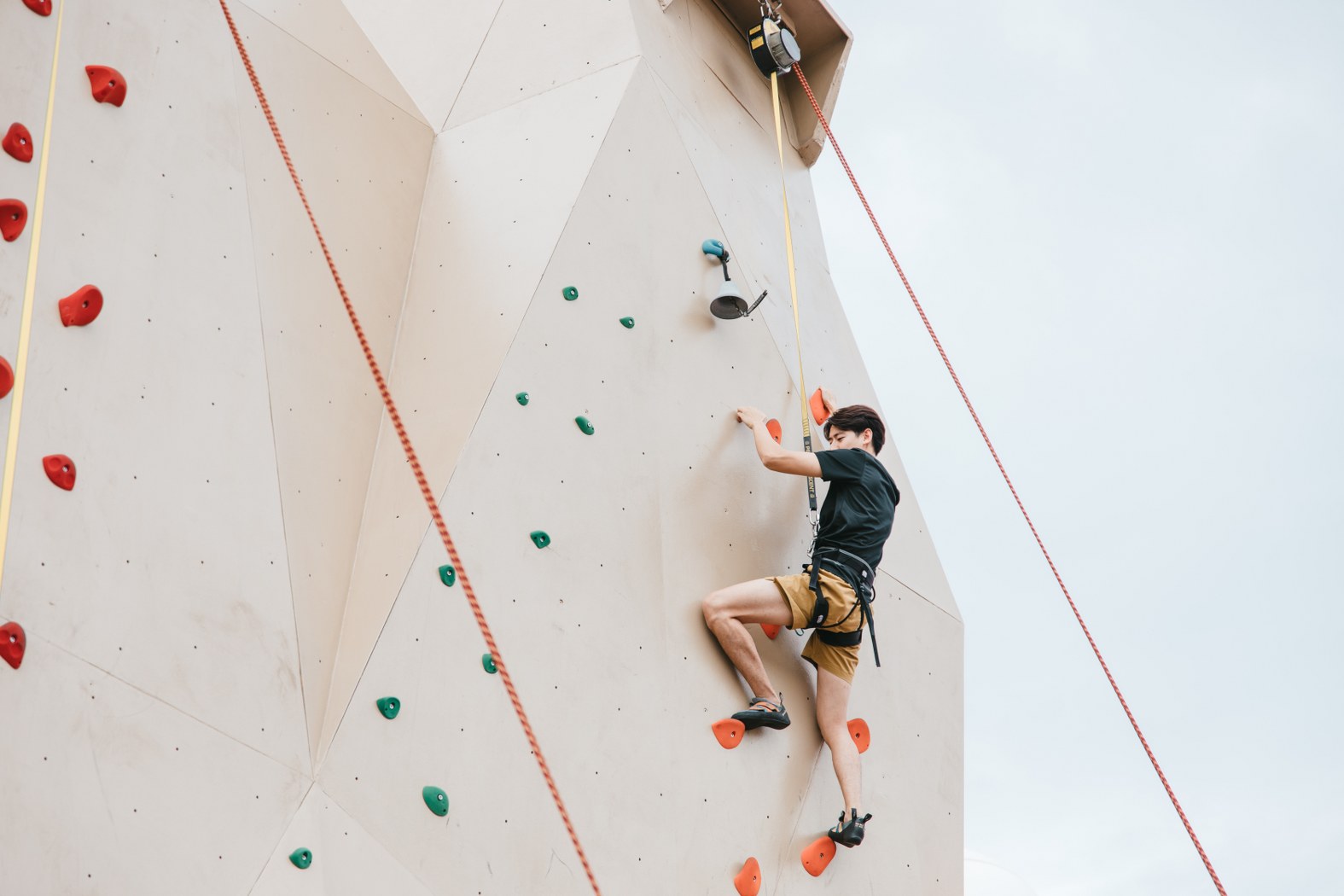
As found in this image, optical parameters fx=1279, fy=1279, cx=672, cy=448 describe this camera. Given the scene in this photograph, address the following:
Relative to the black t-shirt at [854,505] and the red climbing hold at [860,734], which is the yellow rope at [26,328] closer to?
the black t-shirt at [854,505]

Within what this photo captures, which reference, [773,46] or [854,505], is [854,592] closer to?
[854,505]

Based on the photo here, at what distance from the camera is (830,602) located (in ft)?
12.5

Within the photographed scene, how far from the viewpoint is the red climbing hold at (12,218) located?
2.74 meters

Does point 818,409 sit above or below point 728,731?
above

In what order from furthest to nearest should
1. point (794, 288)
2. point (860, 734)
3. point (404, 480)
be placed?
point (794, 288), point (860, 734), point (404, 480)

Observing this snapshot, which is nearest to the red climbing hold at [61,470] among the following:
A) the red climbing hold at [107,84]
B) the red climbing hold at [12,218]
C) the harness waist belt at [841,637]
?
the red climbing hold at [12,218]

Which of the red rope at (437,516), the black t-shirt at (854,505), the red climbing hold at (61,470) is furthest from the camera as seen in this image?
the black t-shirt at (854,505)

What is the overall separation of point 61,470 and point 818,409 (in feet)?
8.82

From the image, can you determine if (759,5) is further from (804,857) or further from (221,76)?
(804,857)

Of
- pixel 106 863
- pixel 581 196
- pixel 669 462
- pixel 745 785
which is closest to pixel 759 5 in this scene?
pixel 581 196

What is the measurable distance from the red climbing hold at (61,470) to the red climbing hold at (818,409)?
8.68 ft

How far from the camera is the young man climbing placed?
378 cm

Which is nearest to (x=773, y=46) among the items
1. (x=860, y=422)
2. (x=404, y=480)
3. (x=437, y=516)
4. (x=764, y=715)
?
(x=860, y=422)

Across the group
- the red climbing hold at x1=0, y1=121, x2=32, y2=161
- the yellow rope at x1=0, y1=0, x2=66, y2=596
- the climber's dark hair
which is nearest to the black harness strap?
the climber's dark hair
